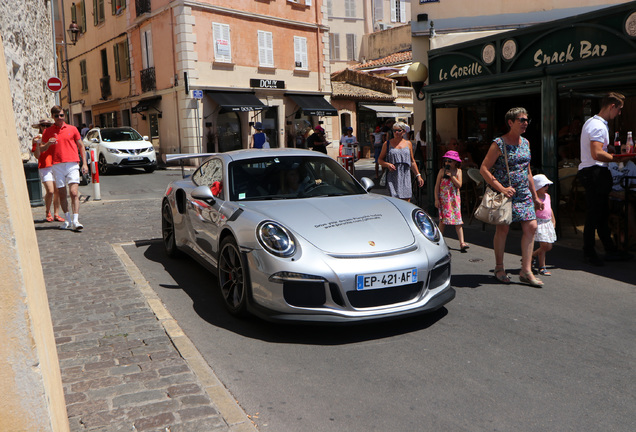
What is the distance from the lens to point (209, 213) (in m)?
5.92

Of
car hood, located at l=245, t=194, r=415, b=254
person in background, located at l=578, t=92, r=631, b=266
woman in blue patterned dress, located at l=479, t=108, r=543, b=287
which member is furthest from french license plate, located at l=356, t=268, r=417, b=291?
person in background, located at l=578, t=92, r=631, b=266

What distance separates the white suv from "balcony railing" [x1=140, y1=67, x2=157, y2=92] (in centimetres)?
786

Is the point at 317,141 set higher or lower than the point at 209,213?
higher

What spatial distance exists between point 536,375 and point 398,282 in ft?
3.79

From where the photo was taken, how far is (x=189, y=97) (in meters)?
27.2

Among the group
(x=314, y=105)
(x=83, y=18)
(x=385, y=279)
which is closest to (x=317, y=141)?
(x=314, y=105)

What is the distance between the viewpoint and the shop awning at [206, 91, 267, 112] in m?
27.5

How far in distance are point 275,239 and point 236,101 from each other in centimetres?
2418

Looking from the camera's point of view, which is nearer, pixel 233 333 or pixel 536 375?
pixel 536 375

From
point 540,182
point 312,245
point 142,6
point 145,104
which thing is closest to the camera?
point 312,245

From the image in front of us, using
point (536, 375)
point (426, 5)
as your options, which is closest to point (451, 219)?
point (536, 375)

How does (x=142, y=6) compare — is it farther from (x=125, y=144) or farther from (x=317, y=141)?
(x=317, y=141)

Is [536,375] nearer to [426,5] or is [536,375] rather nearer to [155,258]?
[155,258]

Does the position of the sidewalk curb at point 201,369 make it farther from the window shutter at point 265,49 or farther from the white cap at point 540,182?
the window shutter at point 265,49
